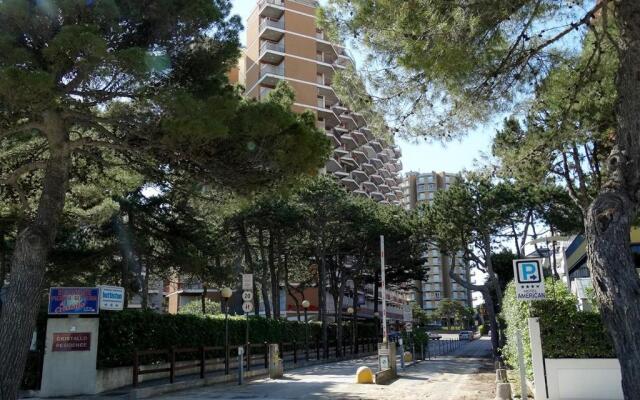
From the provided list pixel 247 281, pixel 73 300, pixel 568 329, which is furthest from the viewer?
pixel 247 281

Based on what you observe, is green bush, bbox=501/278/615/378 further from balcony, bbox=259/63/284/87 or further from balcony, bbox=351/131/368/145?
balcony, bbox=351/131/368/145

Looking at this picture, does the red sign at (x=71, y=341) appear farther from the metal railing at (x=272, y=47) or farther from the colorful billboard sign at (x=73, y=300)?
the metal railing at (x=272, y=47)

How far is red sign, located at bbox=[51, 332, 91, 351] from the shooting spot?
13703 mm

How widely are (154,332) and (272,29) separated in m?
56.3

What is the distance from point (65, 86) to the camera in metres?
9.77

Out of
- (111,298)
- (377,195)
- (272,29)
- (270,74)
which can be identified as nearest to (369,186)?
(377,195)

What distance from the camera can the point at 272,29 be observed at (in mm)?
67438

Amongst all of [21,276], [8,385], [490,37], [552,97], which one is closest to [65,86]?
[21,276]

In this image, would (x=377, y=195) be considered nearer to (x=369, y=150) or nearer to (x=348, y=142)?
(x=369, y=150)

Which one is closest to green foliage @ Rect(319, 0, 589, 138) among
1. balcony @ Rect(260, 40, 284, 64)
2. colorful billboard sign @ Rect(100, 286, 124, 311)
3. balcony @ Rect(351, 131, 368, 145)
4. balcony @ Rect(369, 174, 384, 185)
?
colorful billboard sign @ Rect(100, 286, 124, 311)

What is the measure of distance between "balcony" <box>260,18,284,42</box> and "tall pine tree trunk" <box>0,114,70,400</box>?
60038 millimetres

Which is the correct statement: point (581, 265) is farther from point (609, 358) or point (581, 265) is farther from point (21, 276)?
point (21, 276)

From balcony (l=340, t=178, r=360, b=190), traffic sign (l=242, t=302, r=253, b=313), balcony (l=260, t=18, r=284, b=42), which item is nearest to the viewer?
traffic sign (l=242, t=302, r=253, b=313)

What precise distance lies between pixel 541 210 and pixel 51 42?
90.7ft
